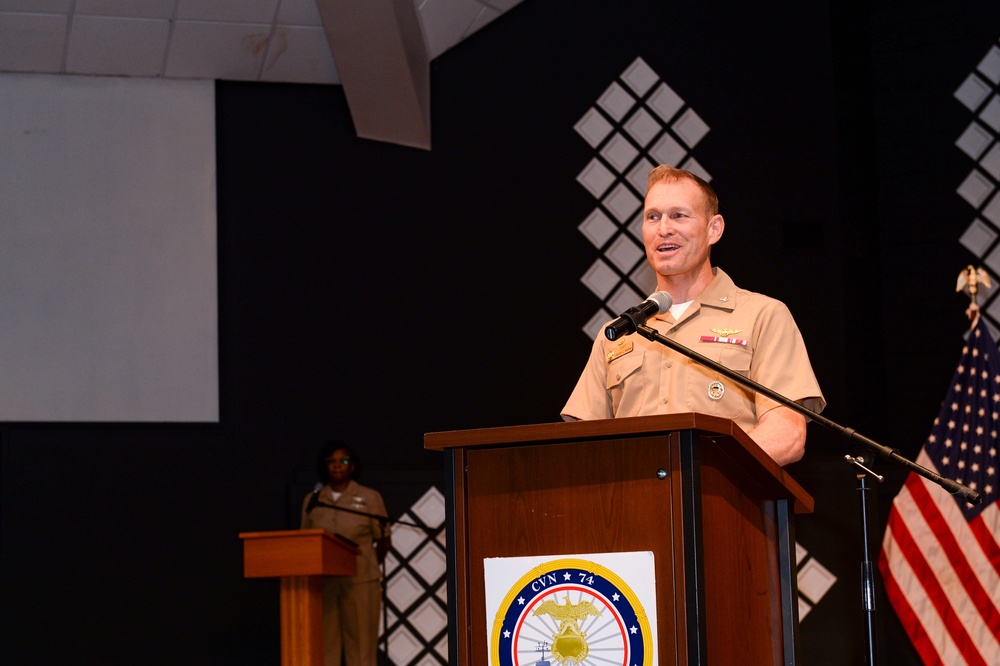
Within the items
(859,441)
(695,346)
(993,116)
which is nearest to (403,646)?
(993,116)

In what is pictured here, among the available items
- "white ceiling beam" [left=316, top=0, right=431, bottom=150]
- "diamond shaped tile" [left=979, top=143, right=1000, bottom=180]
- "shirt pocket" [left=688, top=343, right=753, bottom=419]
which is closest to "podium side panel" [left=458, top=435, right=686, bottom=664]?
"shirt pocket" [left=688, top=343, right=753, bottom=419]

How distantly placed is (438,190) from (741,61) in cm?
179

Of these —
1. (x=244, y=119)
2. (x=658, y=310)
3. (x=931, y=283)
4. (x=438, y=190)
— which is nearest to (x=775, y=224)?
(x=931, y=283)

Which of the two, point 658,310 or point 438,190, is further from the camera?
point 438,190

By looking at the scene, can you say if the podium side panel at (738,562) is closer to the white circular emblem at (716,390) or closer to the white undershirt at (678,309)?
the white circular emblem at (716,390)

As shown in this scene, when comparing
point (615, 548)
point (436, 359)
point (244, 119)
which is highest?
point (244, 119)

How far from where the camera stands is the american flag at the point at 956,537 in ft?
17.1

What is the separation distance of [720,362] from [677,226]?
267mm

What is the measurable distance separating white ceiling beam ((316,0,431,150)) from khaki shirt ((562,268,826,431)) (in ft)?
12.7

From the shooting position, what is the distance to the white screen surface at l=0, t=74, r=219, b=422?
6.07 metres

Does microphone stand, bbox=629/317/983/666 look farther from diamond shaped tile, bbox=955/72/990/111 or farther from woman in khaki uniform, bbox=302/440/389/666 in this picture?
diamond shaped tile, bbox=955/72/990/111

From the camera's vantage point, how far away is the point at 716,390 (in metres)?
2.16

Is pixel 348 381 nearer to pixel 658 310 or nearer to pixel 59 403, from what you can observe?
pixel 59 403

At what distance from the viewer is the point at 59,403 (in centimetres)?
603
